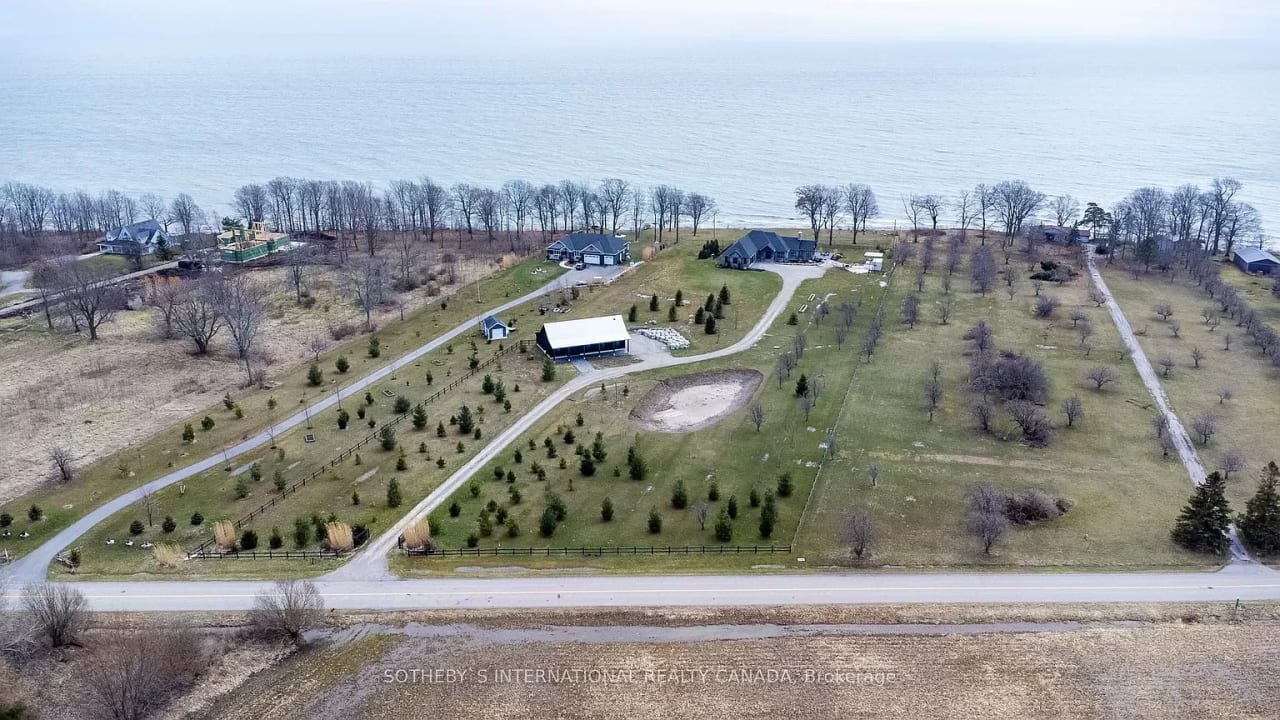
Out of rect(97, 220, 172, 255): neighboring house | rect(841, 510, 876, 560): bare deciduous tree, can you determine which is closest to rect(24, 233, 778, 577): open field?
rect(841, 510, 876, 560): bare deciduous tree

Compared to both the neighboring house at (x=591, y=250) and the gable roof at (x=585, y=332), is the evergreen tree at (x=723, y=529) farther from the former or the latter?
the neighboring house at (x=591, y=250)

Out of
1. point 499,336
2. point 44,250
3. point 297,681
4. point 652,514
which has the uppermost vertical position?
point 44,250

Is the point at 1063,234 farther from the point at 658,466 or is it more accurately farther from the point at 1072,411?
the point at 658,466

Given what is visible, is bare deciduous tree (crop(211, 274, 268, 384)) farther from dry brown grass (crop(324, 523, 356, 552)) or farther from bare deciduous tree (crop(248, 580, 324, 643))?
bare deciduous tree (crop(248, 580, 324, 643))

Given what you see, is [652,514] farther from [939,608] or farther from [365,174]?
[365,174]

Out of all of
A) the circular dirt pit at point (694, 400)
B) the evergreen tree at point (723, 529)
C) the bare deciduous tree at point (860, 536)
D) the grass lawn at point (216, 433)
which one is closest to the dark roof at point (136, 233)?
the grass lawn at point (216, 433)

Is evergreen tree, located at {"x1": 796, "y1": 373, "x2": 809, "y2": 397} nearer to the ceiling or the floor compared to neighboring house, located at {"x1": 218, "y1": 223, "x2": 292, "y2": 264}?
nearer to the floor

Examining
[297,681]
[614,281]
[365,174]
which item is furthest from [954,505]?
[365,174]
